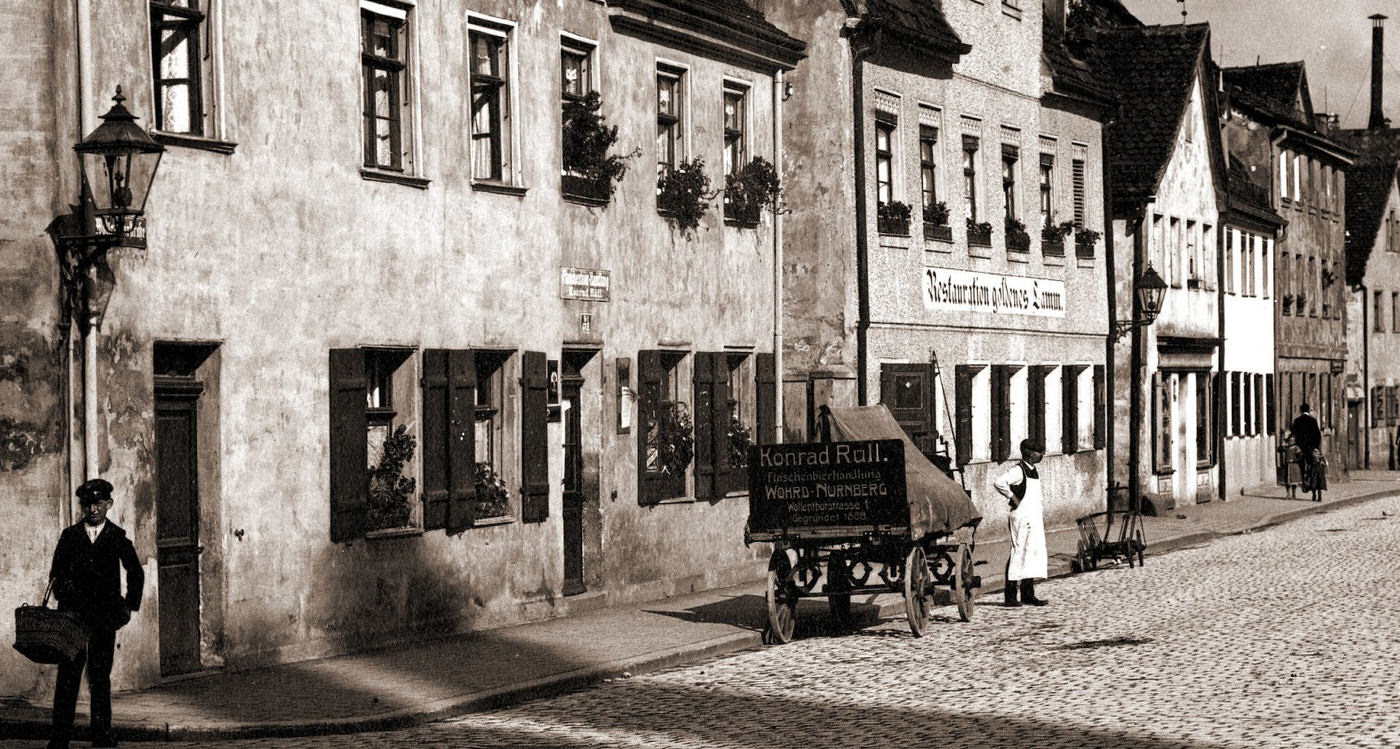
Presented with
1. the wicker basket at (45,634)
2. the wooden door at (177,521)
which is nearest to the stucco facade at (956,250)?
the wooden door at (177,521)

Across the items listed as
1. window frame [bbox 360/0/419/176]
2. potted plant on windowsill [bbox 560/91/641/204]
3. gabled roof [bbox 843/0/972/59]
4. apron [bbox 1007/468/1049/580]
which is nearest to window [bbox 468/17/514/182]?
potted plant on windowsill [bbox 560/91/641/204]

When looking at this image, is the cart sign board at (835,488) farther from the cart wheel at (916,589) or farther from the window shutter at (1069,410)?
the window shutter at (1069,410)

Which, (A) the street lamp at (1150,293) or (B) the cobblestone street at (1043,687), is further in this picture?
(A) the street lamp at (1150,293)

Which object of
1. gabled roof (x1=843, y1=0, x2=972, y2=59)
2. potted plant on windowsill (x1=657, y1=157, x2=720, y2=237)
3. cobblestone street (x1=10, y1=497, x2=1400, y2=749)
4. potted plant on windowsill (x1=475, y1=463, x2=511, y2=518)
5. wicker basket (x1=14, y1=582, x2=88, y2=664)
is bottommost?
cobblestone street (x1=10, y1=497, x2=1400, y2=749)

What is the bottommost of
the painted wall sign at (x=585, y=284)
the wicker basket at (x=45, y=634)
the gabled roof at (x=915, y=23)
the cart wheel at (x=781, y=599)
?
the cart wheel at (x=781, y=599)

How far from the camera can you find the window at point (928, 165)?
3158 centimetres

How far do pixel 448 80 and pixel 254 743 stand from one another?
322 inches

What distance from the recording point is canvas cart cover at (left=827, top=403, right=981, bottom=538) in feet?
62.9

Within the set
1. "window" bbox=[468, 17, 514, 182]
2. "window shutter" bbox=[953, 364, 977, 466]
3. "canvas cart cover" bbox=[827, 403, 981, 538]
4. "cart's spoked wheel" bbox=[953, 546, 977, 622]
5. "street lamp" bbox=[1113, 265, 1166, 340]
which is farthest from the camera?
"street lamp" bbox=[1113, 265, 1166, 340]

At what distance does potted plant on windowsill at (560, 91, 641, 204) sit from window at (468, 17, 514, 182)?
1086 millimetres

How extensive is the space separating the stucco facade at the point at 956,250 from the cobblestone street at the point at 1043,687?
19.1 ft

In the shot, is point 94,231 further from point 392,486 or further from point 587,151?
point 587,151

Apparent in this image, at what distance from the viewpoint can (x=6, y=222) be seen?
15031 millimetres

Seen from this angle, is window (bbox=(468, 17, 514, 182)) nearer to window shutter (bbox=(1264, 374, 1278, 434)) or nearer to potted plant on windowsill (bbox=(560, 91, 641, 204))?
potted plant on windowsill (bbox=(560, 91, 641, 204))
